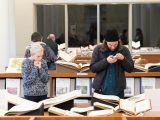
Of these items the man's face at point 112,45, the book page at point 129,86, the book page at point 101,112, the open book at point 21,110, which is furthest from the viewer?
the book page at point 129,86

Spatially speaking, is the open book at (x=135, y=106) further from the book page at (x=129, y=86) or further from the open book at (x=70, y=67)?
the open book at (x=70, y=67)

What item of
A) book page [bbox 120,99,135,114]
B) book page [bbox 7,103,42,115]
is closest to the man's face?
book page [bbox 120,99,135,114]

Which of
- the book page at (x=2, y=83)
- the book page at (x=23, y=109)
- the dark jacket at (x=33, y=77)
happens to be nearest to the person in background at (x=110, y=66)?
the dark jacket at (x=33, y=77)

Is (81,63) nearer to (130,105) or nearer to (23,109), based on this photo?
(130,105)

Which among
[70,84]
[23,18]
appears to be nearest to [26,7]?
[23,18]

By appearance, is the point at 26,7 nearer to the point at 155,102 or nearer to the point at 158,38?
the point at 158,38

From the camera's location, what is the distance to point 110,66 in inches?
183

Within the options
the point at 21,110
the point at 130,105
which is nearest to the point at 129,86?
the point at 130,105

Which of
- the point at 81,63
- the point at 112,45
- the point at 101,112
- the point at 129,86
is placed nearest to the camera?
the point at 101,112

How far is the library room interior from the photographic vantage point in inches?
130

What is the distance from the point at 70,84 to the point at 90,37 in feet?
23.0

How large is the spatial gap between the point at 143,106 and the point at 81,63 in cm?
444

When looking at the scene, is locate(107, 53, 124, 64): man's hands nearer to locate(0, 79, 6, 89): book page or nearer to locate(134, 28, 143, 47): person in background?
locate(0, 79, 6, 89): book page

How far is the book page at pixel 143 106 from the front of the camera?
3108 millimetres
